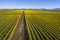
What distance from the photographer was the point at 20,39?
20.5m

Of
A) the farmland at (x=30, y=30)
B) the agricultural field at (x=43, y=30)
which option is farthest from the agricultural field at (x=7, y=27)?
the agricultural field at (x=43, y=30)

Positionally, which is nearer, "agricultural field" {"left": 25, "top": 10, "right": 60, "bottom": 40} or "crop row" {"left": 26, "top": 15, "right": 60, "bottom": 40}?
"crop row" {"left": 26, "top": 15, "right": 60, "bottom": 40}

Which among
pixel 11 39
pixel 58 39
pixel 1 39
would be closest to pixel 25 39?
pixel 11 39

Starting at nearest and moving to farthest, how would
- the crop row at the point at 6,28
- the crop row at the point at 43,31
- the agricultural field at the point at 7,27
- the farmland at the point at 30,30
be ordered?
the crop row at the point at 43,31
the farmland at the point at 30,30
the crop row at the point at 6,28
the agricultural field at the point at 7,27

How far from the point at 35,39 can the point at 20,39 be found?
9.16 ft

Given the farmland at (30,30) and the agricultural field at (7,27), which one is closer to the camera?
the farmland at (30,30)

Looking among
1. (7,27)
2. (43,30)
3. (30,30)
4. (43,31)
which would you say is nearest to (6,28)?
(7,27)

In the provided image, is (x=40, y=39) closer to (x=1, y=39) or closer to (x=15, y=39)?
(x=15, y=39)

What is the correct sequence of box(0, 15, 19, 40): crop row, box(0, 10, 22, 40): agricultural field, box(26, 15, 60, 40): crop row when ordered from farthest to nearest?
box(0, 10, 22, 40): agricultural field
box(0, 15, 19, 40): crop row
box(26, 15, 60, 40): crop row

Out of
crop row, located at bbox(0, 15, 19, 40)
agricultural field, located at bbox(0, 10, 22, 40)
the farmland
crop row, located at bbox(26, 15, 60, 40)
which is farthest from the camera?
agricultural field, located at bbox(0, 10, 22, 40)

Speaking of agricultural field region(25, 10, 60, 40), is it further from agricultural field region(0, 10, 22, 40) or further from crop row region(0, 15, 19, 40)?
crop row region(0, 15, 19, 40)

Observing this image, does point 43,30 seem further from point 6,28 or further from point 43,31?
point 6,28

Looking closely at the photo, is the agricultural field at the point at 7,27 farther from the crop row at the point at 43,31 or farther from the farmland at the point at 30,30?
the crop row at the point at 43,31

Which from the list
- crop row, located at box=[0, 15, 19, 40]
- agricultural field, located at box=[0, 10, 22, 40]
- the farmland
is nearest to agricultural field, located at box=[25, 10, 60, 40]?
the farmland
